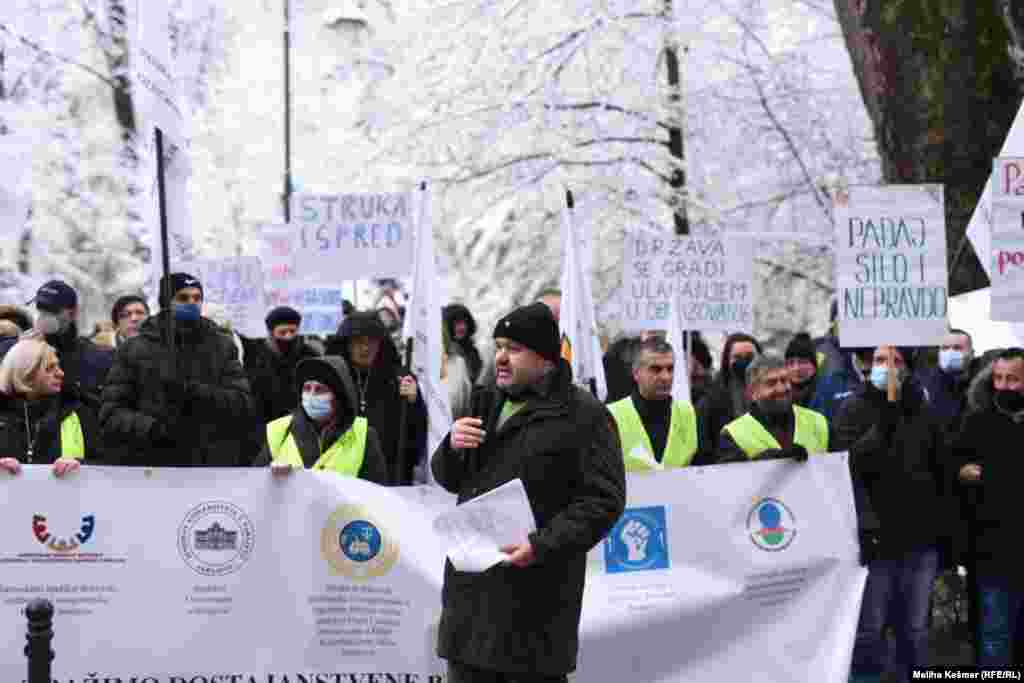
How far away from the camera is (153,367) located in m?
8.10

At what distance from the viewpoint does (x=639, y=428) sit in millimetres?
8664

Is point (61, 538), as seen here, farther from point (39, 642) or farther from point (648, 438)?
point (648, 438)

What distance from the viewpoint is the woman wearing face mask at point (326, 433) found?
25.8ft

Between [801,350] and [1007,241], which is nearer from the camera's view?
[1007,241]

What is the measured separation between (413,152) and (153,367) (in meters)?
13.0

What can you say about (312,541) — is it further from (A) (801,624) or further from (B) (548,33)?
(B) (548,33)

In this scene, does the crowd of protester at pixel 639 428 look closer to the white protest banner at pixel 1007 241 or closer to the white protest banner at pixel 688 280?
the white protest banner at pixel 1007 241

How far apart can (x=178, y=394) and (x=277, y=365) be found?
12.0 ft

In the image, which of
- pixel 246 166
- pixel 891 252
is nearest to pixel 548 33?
pixel 246 166

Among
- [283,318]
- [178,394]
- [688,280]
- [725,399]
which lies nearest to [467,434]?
[178,394]

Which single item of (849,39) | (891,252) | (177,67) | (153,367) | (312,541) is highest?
(849,39)

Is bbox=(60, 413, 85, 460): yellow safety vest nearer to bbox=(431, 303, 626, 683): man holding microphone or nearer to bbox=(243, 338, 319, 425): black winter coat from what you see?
bbox=(431, 303, 626, 683): man holding microphone

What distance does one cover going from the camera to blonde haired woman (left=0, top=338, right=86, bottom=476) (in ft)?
25.0

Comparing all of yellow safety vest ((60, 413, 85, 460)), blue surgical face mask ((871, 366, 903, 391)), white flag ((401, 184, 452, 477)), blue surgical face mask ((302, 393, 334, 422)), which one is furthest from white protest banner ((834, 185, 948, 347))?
yellow safety vest ((60, 413, 85, 460))
